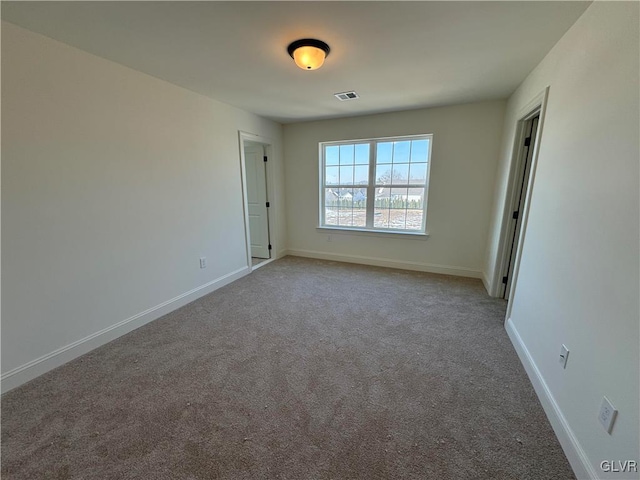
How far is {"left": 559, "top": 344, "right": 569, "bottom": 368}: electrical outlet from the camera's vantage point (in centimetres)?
146

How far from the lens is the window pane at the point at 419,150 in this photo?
A: 3.82 meters

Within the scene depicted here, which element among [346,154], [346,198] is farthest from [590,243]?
[346,154]

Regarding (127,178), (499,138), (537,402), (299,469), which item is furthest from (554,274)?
(127,178)

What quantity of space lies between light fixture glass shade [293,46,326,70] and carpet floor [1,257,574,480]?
7.40ft

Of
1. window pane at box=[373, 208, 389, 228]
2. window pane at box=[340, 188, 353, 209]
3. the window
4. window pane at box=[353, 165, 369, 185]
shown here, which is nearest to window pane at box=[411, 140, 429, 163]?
the window

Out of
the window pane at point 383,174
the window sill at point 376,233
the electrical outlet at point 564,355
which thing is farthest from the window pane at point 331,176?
the electrical outlet at point 564,355

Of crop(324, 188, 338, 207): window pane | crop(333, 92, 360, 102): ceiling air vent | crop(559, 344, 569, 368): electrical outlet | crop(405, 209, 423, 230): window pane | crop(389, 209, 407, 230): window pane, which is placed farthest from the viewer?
crop(324, 188, 338, 207): window pane

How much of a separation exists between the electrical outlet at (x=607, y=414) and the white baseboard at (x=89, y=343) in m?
3.35

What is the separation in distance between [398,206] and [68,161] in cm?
386

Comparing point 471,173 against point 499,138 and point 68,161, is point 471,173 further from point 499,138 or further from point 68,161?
point 68,161

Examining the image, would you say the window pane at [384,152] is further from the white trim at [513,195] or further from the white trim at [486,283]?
the white trim at [486,283]

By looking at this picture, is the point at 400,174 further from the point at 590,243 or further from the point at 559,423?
the point at 559,423

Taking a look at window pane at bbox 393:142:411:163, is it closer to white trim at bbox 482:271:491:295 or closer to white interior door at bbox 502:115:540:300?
white interior door at bbox 502:115:540:300

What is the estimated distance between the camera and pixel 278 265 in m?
4.45
